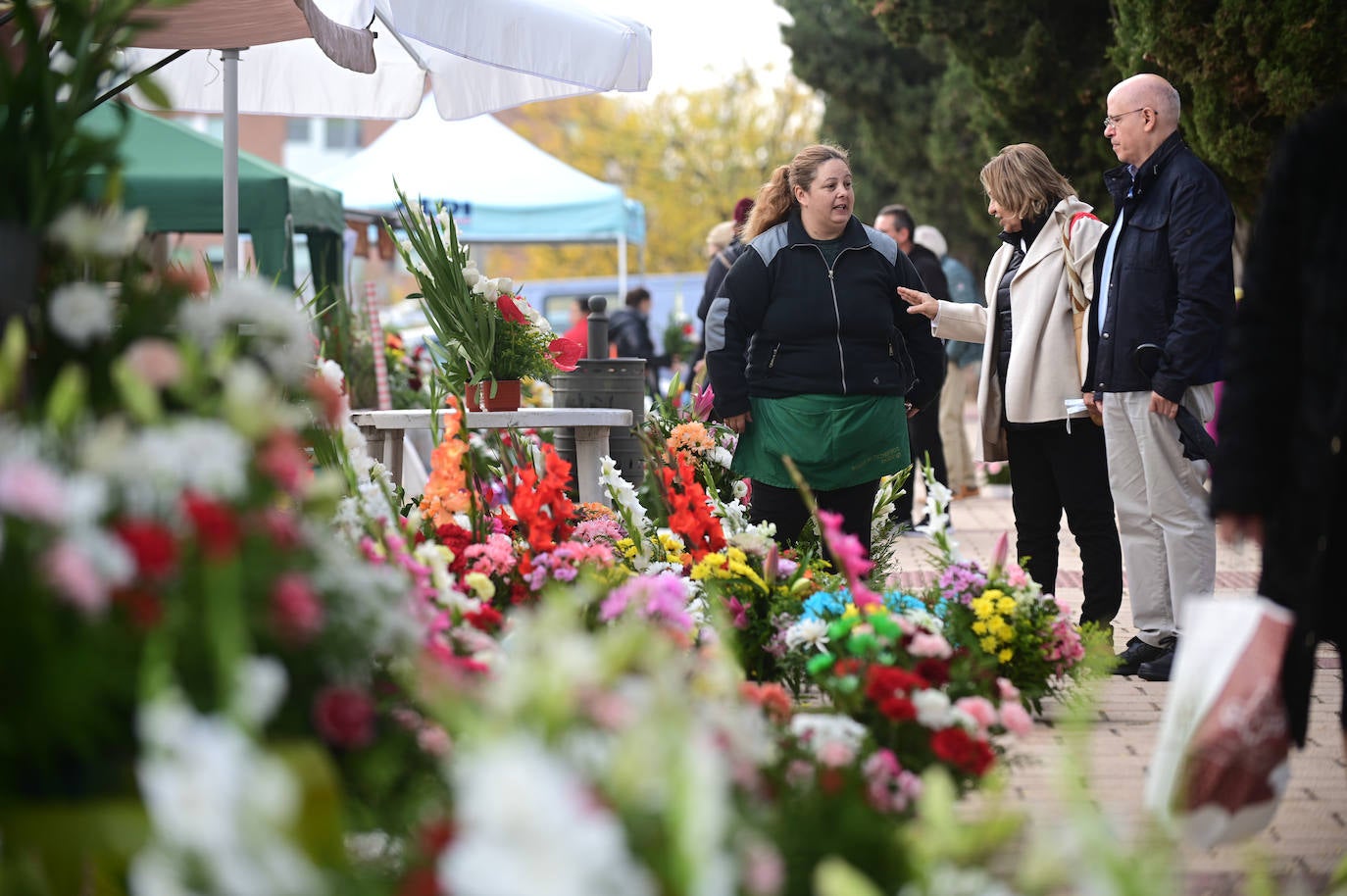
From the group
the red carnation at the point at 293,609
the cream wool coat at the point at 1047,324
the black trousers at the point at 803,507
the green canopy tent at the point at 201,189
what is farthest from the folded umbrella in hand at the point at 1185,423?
the green canopy tent at the point at 201,189

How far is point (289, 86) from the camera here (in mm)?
7215

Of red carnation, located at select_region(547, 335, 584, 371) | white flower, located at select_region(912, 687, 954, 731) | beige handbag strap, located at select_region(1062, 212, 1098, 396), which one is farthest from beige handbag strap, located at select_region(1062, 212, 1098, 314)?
white flower, located at select_region(912, 687, 954, 731)

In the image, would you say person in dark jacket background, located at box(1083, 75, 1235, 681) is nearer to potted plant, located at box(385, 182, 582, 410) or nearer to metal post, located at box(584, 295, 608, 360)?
potted plant, located at box(385, 182, 582, 410)

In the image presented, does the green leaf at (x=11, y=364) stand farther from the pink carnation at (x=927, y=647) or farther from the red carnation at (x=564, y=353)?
the red carnation at (x=564, y=353)

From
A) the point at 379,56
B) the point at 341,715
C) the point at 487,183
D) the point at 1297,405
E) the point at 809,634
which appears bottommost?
the point at 809,634

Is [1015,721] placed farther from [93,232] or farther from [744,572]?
[93,232]

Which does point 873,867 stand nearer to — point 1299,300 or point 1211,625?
point 1211,625

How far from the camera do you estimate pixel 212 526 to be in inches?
69.0

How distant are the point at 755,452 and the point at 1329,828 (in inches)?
90.7

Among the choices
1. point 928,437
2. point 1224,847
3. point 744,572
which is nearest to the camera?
point 1224,847

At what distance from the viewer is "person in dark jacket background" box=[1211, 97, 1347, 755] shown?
8.61 ft

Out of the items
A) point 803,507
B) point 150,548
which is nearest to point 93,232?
point 150,548

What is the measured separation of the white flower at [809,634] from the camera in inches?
154

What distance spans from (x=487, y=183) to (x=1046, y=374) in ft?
29.0
